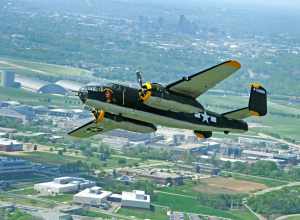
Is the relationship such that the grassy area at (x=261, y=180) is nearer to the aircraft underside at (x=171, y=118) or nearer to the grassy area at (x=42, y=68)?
the aircraft underside at (x=171, y=118)

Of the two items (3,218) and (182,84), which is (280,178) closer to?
(3,218)

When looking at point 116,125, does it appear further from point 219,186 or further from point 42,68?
point 42,68

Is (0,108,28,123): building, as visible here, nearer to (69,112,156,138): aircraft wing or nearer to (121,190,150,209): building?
(121,190,150,209): building

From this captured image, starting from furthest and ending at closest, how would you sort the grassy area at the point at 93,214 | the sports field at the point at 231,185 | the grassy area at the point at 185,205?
the sports field at the point at 231,185 < the grassy area at the point at 185,205 < the grassy area at the point at 93,214

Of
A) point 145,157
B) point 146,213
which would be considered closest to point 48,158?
point 145,157

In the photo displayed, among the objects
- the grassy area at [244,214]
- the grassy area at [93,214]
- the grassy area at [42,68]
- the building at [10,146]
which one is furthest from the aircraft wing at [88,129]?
the grassy area at [42,68]

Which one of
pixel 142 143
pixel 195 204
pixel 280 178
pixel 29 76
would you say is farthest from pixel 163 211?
pixel 29 76
